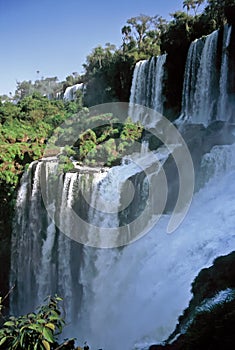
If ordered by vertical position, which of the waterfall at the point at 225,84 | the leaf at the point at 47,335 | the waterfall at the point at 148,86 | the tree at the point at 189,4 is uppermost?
the tree at the point at 189,4

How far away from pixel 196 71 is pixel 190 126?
300 cm

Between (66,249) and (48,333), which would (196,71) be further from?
(48,333)

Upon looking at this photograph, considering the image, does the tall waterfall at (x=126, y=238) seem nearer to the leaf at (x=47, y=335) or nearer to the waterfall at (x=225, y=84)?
the waterfall at (x=225, y=84)

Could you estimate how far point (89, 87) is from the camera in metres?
26.4

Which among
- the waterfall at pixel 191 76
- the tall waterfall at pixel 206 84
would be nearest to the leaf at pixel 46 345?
the tall waterfall at pixel 206 84

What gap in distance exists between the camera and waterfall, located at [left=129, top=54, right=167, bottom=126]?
18797 millimetres

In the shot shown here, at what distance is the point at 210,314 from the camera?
5.82 m

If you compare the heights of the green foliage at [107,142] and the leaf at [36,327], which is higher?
the green foliage at [107,142]

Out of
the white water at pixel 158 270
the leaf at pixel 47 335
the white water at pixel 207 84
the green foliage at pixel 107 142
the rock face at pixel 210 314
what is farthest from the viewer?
the white water at pixel 207 84

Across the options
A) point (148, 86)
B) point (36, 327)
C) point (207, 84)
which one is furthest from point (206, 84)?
point (36, 327)

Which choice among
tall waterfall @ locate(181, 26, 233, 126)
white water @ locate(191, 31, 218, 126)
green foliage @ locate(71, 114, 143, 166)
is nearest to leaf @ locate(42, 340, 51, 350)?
green foliage @ locate(71, 114, 143, 166)

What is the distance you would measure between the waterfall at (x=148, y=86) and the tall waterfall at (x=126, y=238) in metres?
2.69

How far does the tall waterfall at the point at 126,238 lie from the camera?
26.7 feet

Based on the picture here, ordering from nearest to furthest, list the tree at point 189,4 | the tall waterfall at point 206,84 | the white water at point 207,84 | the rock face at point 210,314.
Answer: the rock face at point 210,314, the tall waterfall at point 206,84, the white water at point 207,84, the tree at point 189,4
